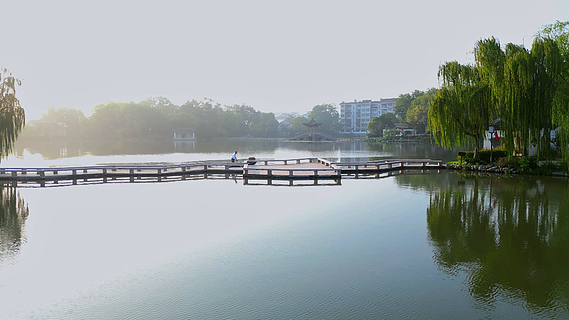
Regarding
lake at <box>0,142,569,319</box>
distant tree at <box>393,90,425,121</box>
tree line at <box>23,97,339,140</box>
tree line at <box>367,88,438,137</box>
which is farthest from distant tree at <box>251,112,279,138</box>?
lake at <box>0,142,569,319</box>

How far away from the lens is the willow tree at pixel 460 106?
808 inches

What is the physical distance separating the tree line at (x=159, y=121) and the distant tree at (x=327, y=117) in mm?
5885

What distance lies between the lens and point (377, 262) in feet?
24.1

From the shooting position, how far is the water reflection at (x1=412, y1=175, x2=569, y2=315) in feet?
20.1

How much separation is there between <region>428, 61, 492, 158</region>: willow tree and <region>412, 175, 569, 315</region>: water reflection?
653cm

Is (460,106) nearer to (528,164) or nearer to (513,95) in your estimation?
(513,95)

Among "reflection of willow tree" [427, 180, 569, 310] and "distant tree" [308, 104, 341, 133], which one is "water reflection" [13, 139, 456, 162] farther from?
"distant tree" [308, 104, 341, 133]

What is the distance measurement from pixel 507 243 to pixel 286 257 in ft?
15.2

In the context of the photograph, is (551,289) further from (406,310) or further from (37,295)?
(37,295)

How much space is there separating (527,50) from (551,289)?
15759mm

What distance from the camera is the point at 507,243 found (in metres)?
8.47

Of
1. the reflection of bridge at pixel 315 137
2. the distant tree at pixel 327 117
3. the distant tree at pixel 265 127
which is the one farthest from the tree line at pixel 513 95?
the distant tree at pixel 327 117

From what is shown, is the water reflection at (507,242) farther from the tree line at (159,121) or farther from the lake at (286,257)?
the tree line at (159,121)

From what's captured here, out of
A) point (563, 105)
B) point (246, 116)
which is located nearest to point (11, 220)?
point (563, 105)
